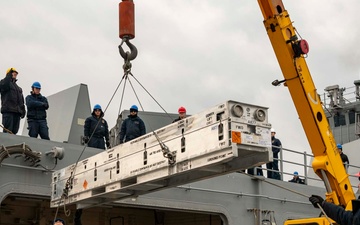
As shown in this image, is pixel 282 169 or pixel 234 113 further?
pixel 282 169

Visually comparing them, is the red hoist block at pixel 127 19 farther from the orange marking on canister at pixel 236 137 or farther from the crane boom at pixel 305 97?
the crane boom at pixel 305 97

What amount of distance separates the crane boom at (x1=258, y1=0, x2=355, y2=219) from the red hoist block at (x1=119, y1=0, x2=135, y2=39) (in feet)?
10.7

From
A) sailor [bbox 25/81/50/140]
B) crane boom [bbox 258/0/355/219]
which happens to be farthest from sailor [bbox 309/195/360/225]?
sailor [bbox 25/81/50/140]

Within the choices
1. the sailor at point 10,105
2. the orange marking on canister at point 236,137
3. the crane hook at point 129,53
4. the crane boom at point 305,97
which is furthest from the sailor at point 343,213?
the sailor at point 10,105

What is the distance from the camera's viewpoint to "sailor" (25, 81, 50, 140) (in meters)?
11.0

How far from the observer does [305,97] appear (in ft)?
32.3

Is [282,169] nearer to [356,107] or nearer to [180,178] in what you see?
[180,178]

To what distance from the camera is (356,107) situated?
831 inches

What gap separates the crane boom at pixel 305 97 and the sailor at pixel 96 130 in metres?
3.73

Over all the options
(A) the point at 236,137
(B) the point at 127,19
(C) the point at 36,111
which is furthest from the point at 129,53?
(C) the point at 36,111

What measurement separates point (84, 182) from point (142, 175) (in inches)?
54.1

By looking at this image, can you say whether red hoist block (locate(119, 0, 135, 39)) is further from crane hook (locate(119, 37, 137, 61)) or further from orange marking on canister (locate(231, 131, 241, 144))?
orange marking on canister (locate(231, 131, 241, 144))

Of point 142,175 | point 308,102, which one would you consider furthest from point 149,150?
point 308,102

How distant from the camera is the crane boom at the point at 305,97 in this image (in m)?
9.83
